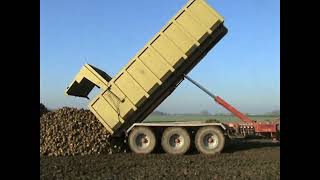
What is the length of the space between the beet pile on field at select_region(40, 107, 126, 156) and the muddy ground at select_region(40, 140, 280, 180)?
0.44 m

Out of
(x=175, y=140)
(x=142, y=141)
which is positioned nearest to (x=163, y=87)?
(x=175, y=140)

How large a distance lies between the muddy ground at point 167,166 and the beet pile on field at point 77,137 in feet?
1.44

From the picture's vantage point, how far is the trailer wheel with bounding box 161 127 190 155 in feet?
42.6

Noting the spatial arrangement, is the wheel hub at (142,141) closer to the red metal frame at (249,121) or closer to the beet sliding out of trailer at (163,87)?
the beet sliding out of trailer at (163,87)

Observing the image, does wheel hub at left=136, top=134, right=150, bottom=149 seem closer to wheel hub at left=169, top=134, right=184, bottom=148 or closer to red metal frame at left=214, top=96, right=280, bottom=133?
wheel hub at left=169, top=134, right=184, bottom=148

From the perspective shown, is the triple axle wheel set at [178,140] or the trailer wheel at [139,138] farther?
the trailer wheel at [139,138]

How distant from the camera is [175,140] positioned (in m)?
13.1

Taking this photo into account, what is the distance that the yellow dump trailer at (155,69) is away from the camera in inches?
469

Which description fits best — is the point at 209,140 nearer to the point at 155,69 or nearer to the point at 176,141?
the point at 176,141

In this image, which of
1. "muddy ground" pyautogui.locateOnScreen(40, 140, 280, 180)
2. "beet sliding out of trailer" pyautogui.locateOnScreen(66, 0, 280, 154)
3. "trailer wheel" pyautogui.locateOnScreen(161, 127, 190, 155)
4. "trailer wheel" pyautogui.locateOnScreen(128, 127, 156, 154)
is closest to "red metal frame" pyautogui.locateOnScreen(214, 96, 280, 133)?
"beet sliding out of trailer" pyautogui.locateOnScreen(66, 0, 280, 154)

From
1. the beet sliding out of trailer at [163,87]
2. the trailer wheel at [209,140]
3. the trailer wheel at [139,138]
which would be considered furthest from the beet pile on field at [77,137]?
the trailer wheel at [209,140]
